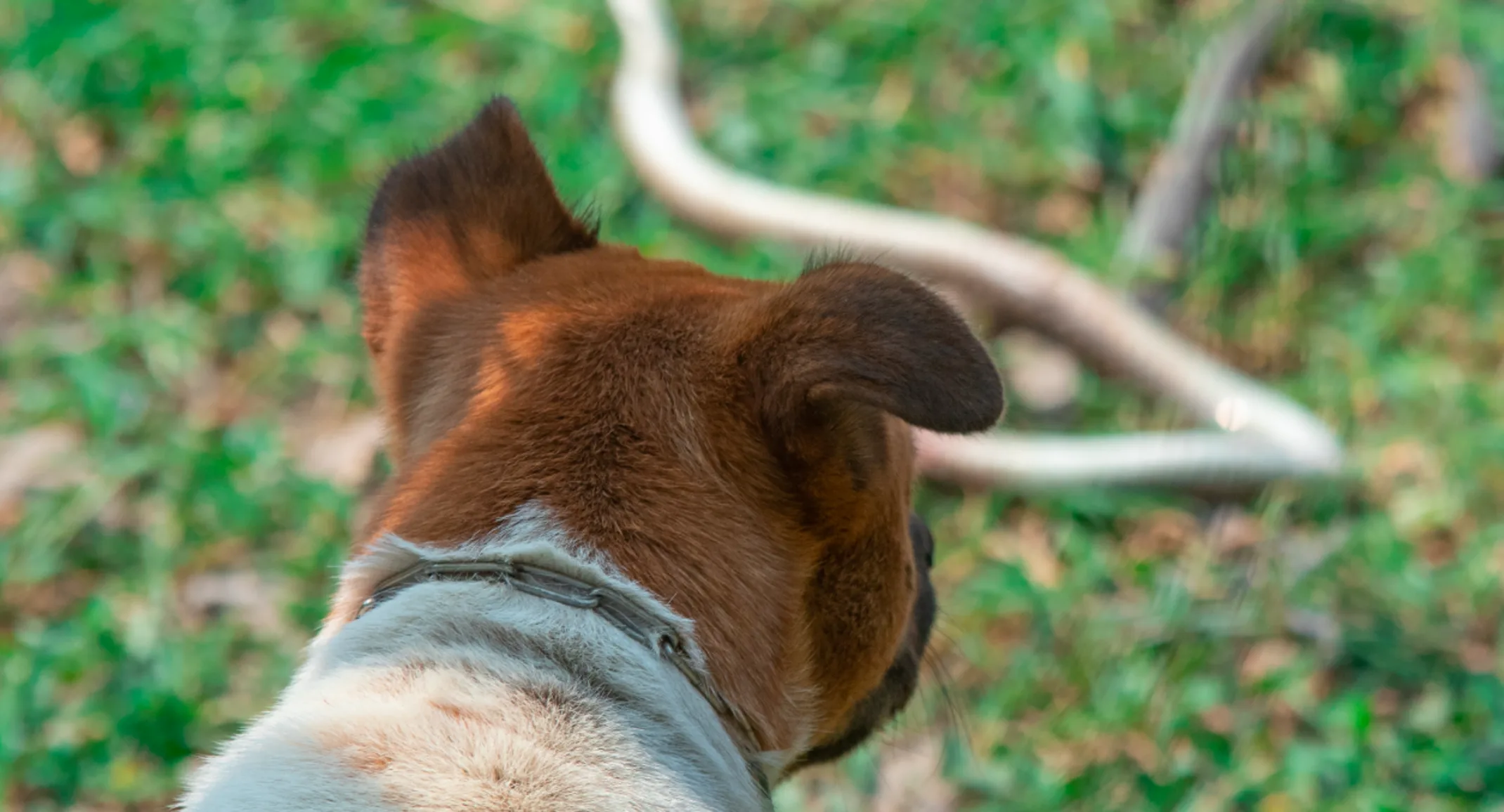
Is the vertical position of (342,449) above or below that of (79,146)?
below

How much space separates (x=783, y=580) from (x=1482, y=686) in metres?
2.76

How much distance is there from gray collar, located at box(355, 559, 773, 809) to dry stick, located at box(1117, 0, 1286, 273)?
12.7ft

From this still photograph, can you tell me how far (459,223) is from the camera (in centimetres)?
265

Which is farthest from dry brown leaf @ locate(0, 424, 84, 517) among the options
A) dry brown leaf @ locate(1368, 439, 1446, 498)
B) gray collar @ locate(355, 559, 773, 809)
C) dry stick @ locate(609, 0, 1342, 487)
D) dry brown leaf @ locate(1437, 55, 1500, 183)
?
dry brown leaf @ locate(1437, 55, 1500, 183)

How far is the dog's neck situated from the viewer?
1.80m

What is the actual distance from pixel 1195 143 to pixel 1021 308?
1122 millimetres

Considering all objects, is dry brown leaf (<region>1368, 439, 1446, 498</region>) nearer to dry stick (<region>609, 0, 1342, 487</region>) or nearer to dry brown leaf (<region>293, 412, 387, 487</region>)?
dry stick (<region>609, 0, 1342, 487</region>)

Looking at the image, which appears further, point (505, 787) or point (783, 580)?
point (783, 580)

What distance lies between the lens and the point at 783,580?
7.16ft

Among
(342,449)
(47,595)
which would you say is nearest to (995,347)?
(342,449)

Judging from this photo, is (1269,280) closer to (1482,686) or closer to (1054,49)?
(1054,49)

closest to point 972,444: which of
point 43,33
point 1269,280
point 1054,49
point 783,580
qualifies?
point 1269,280

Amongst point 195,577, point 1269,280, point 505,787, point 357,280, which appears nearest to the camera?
point 505,787

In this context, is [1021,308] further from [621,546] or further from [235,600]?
[621,546]
